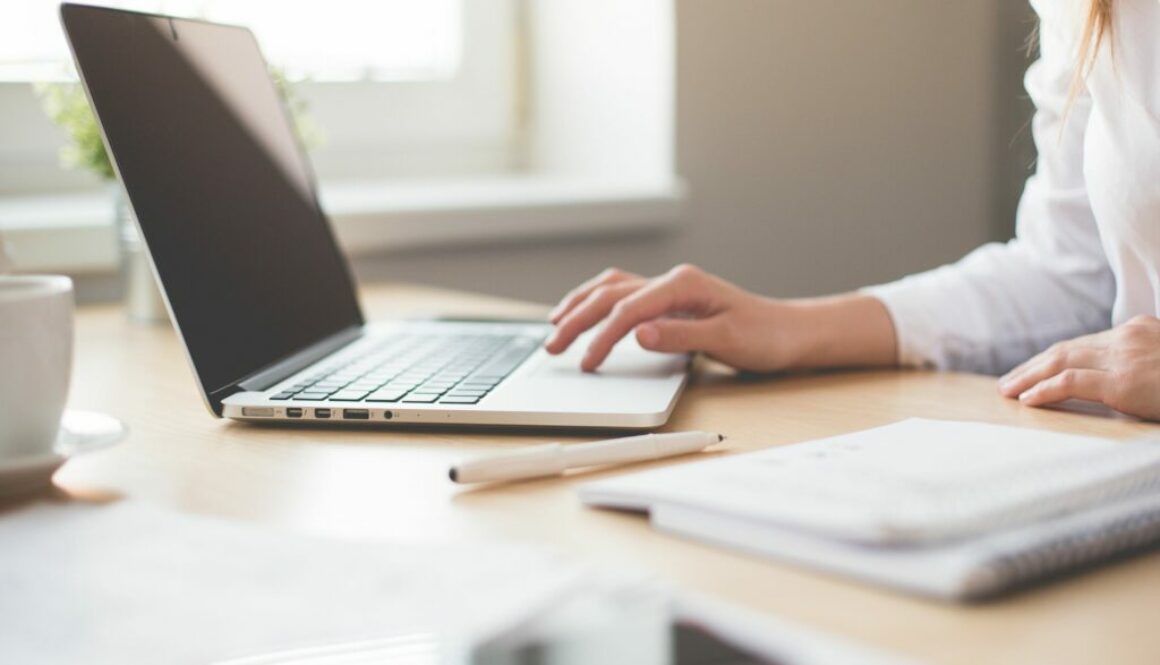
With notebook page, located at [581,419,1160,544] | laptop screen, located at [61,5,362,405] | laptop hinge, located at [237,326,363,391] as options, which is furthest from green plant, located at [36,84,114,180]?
notebook page, located at [581,419,1160,544]

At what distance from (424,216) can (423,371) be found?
A: 733mm

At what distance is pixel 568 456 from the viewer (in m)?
0.64

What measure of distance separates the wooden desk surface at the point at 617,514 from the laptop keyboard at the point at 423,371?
31mm

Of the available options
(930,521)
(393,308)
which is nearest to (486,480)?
(930,521)

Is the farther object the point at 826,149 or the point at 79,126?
the point at 826,149

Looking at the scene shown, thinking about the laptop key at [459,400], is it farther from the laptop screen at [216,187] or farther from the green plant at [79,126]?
the green plant at [79,126]

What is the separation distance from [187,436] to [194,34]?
356 millimetres

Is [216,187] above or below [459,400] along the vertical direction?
above

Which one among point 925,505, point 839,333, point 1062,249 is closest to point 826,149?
point 1062,249

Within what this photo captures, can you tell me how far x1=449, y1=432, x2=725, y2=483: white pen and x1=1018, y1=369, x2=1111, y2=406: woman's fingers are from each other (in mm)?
244

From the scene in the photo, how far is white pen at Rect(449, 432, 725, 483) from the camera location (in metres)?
0.62

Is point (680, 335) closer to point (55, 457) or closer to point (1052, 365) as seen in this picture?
point (1052, 365)

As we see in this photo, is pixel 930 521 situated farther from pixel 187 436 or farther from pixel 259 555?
pixel 187 436

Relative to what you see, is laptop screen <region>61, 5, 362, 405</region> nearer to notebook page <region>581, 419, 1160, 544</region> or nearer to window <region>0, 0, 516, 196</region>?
notebook page <region>581, 419, 1160, 544</region>
